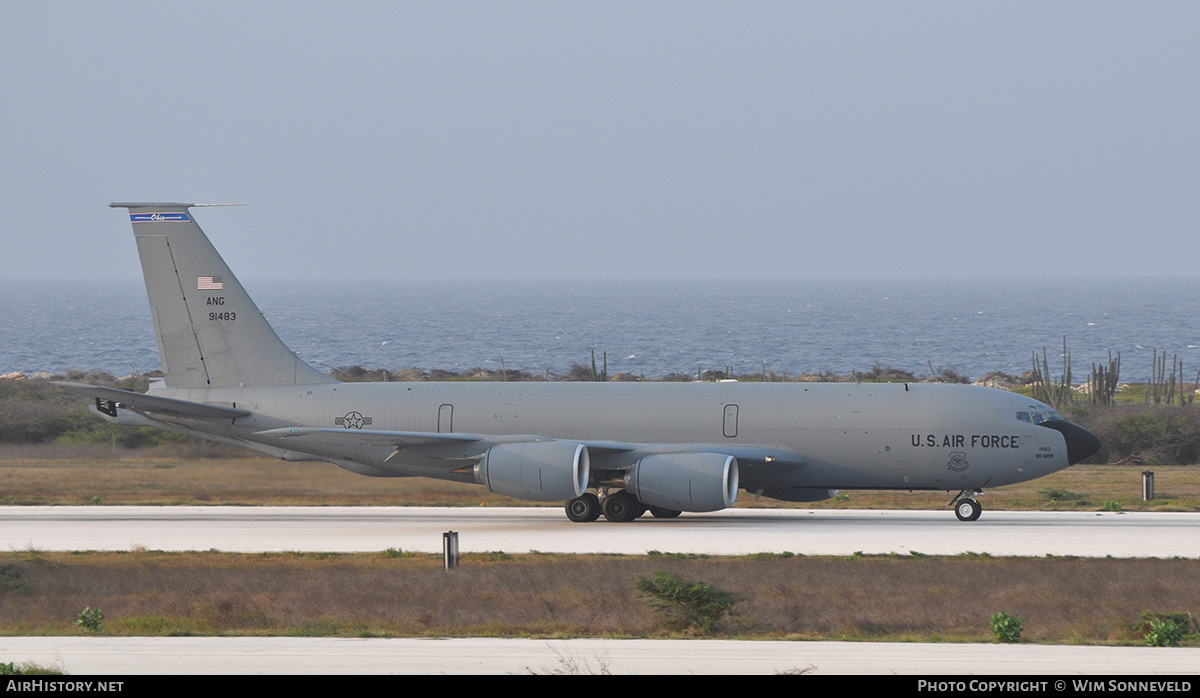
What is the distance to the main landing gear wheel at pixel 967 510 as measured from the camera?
1387 inches

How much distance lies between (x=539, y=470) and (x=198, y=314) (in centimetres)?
1201

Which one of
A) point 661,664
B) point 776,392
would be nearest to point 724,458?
point 776,392

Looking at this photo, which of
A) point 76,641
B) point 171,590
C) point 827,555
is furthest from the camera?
point 827,555

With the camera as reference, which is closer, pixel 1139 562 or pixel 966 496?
pixel 1139 562

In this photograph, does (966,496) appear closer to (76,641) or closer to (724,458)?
(724,458)

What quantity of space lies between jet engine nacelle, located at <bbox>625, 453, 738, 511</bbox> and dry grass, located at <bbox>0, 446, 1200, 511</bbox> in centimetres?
614

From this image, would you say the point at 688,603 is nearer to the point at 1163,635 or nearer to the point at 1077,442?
the point at 1163,635

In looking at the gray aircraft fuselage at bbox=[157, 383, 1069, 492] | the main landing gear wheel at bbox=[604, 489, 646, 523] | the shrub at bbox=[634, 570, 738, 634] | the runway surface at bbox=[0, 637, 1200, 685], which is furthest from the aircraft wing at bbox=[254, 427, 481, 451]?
the runway surface at bbox=[0, 637, 1200, 685]

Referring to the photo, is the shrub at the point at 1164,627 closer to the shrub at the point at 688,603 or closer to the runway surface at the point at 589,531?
the shrub at the point at 688,603

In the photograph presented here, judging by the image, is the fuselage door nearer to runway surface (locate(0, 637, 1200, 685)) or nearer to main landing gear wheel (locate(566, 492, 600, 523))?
main landing gear wheel (locate(566, 492, 600, 523))

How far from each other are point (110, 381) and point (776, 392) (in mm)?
55327

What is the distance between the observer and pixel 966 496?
35.9 m

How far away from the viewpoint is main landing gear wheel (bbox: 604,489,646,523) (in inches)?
1410

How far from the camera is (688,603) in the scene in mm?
20078
